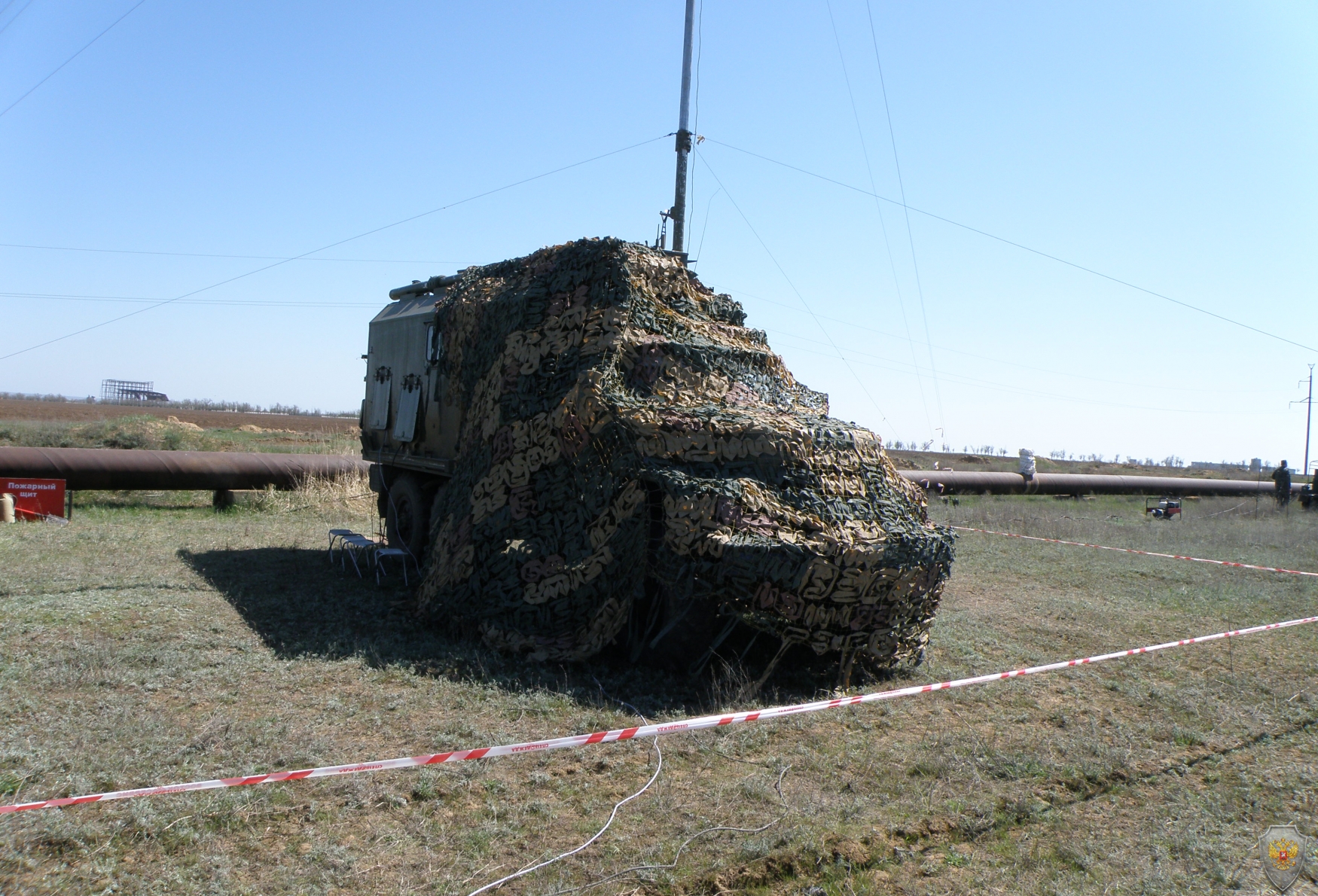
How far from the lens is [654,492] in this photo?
6270 mm

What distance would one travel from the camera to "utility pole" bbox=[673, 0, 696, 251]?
1349 cm

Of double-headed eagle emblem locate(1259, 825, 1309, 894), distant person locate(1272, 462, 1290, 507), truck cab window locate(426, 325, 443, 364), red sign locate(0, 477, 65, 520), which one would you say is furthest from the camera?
distant person locate(1272, 462, 1290, 507)

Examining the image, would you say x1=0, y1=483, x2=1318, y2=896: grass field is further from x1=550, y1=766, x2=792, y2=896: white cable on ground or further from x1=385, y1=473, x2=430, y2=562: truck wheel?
x1=385, y1=473, x2=430, y2=562: truck wheel

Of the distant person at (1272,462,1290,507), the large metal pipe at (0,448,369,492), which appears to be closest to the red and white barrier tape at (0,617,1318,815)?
the large metal pipe at (0,448,369,492)

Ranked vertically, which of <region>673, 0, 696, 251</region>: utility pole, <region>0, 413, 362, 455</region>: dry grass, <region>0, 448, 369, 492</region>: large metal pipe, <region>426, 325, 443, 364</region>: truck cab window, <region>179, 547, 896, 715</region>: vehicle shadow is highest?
<region>673, 0, 696, 251</region>: utility pole

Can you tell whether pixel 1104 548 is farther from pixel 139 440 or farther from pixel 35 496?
pixel 139 440

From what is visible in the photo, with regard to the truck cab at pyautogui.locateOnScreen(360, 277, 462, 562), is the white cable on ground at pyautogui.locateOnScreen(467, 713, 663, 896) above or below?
below

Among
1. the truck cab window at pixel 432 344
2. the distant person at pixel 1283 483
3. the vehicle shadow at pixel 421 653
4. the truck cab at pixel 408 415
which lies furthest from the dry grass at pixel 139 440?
the distant person at pixel 1283 483

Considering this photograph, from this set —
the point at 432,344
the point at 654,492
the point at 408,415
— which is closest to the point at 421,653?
→ the point at 654,492

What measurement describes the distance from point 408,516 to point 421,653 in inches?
156

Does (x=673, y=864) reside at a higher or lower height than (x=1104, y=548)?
lower

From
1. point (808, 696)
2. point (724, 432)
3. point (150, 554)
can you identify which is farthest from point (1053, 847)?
point (150, 554)

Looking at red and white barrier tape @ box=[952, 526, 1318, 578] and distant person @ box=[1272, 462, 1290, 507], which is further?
distant person @ box=[1272, 462, 1290, 507]

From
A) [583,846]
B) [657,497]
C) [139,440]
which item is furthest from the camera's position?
[139,440]
